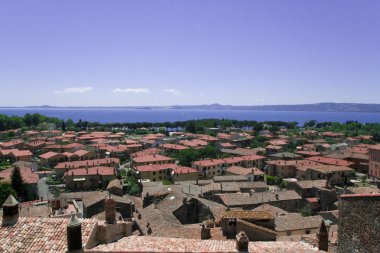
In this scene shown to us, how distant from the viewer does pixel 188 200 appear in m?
29.8

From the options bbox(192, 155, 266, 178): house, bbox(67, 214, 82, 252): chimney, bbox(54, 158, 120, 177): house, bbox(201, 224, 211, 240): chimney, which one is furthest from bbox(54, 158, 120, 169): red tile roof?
bbox(67, 214, 82, 252): chimney

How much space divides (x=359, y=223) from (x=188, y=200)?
21.5 m

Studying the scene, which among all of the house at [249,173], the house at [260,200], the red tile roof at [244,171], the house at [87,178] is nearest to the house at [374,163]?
the red tile roof at [244,171]

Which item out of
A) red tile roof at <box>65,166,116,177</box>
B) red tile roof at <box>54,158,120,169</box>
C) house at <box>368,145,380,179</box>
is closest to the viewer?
red tile roof at <box>65,166,116,177</box>

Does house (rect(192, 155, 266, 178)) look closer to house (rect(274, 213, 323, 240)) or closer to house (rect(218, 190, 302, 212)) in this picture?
house (rect(218, 190, 302, 212))

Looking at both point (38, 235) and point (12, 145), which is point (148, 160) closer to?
point (12, 145)

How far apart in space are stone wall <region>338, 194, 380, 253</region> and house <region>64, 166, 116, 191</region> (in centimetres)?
4278

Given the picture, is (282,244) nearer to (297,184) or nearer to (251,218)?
(251,218)

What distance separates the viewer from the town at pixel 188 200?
920 cm

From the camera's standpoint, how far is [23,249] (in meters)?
8.66

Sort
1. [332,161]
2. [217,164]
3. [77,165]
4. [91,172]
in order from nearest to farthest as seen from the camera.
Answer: [91,172]
[77,165]
[217,164]
[332,161]

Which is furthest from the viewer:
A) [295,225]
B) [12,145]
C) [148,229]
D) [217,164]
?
[12,145]

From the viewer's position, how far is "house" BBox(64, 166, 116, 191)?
48.5 meters

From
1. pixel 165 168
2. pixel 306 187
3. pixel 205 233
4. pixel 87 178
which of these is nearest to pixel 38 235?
pixel 205 233
